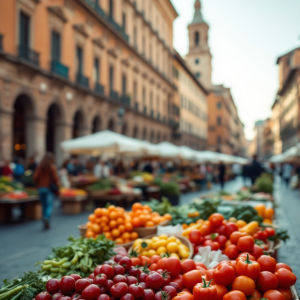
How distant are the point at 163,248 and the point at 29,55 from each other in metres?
15.8

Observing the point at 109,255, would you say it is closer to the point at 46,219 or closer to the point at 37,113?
the point at 46,219

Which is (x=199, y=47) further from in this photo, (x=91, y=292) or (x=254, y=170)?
(x=91, y=292)

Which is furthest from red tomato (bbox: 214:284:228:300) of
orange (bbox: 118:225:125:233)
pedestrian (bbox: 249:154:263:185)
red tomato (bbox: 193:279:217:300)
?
pedestrian (bbox: 249:154:263:185)

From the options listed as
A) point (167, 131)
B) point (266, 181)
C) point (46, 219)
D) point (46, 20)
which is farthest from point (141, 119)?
point (46, 219)

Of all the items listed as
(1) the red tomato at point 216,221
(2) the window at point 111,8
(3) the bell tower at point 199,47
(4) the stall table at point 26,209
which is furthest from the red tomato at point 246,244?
(3) the bell tower at point 199,47

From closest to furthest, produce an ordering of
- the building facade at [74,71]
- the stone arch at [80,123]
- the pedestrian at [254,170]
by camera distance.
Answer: the pedestrian at [254,170] < the building facade at [74,71] < the stone arch at [80,123]

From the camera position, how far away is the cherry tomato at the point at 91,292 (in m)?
2.33

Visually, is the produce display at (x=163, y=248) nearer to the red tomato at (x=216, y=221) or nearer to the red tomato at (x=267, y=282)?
the red tomato at (x=216, y=221)

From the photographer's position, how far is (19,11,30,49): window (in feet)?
56.2

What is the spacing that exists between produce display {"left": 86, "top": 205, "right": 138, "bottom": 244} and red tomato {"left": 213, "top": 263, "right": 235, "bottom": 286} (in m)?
2.14

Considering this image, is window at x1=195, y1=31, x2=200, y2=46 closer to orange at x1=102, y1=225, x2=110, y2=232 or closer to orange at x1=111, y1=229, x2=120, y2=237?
orange at x1=102, y1=225, x2=110, y2=232

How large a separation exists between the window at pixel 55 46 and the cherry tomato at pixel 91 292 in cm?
1876

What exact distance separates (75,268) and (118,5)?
89.3 ft

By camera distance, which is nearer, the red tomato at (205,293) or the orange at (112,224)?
the red tomato at (205,293)
